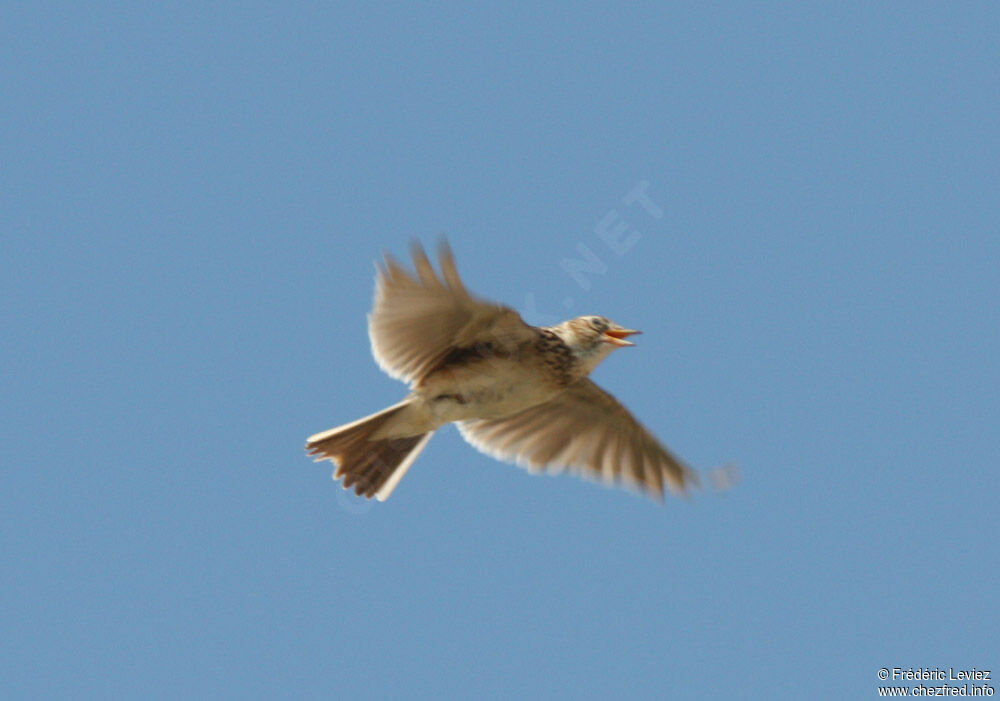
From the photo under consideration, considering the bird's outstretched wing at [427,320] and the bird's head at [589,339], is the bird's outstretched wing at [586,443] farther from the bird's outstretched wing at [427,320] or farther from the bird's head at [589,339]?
the bird's outstretched wing at [427,320]

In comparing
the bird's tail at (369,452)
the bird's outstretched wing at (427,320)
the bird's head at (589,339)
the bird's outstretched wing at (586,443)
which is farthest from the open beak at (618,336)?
the bird's tail at (369,452)

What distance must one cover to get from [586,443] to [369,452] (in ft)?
6.77

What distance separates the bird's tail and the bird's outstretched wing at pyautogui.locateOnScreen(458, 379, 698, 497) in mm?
1032

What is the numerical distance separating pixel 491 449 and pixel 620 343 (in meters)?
1.73

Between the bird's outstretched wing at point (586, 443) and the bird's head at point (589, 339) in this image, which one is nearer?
the bird's head at point (589, 339)

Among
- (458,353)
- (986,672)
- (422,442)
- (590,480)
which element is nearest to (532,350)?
(458,353)

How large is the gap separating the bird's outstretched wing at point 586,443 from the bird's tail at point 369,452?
1.03m

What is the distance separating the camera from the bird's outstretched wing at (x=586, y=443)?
33.7 ft

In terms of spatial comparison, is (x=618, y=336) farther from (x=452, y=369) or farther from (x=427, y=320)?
(x=427, y=320)

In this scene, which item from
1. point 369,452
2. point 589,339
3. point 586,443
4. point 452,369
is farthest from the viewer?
point 586,443

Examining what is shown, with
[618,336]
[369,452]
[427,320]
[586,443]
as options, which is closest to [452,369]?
[427,320]

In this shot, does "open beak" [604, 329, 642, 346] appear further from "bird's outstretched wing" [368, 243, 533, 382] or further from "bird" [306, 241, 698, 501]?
"bird's outstretched wing" [368, 243, 533, 382]

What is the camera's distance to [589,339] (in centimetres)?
905

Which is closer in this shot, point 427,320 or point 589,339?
point 427,320
